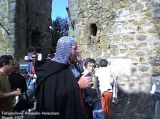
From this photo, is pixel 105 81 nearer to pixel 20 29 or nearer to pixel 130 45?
pixel 130 45

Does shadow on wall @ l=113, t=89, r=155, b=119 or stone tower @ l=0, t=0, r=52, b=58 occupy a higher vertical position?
stone tower @ l=0, t=0, r=52, b=58

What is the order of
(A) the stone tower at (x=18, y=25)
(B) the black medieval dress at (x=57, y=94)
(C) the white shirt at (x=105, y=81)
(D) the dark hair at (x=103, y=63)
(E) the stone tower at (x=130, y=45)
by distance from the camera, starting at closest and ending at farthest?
(B) the black medieval dress at (x=57, y=94) < (E) the stone tower at (x=130, y=45) < (C) the white shirt at (x=105, y=81) < (D) the dark hair at (x=103, y=63) < (A) the stone tower at (x=18, y=25)

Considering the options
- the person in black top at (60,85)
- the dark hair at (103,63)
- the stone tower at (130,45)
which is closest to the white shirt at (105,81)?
the dark hair at (103,63)

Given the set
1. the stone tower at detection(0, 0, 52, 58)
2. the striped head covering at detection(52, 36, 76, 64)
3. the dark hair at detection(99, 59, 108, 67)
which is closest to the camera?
the striped head covering at detection(52, 36, 76, 64)

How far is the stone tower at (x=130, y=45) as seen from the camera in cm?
833

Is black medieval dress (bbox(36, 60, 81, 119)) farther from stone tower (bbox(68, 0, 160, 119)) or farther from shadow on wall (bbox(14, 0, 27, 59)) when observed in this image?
shadow on wall (bbox(14, 0, 27, 59))

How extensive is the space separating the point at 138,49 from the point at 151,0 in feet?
3.26

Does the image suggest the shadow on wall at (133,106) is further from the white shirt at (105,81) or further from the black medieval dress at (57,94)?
the black medieval dress at (57,94)

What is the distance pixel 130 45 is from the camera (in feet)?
28.2

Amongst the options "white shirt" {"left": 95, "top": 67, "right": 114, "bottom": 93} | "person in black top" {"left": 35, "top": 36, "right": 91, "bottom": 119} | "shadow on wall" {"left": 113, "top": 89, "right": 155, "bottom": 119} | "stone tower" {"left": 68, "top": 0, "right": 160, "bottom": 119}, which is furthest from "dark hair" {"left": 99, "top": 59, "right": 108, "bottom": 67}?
"person in black top" {"left": 35, "top": 36, "right": 91, "bottom": 119}

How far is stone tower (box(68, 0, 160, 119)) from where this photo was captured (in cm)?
833

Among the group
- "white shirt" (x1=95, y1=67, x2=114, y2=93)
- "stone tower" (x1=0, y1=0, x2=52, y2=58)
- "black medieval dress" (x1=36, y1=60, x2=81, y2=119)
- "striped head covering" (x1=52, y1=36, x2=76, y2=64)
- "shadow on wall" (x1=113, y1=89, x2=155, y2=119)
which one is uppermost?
"stone tower" (x1=0, y1=0, x2=52, y2=58)

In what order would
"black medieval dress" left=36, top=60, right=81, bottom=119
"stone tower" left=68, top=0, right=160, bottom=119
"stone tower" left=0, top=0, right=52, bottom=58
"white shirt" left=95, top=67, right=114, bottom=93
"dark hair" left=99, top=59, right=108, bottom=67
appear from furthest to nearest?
"stone tower" left=0, top=0, right=52, bottom=58, "dark hair" left=99, top=59, right=108, bottom=67, "white shirt" left=95, top=67, right=114, bottom=93, "stone tower" left=68, top=0, right=160, bottom=119, "black medieval dress" left=36, top=60, right=81, bottom=119

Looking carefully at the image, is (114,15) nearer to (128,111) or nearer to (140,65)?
(140,65)
